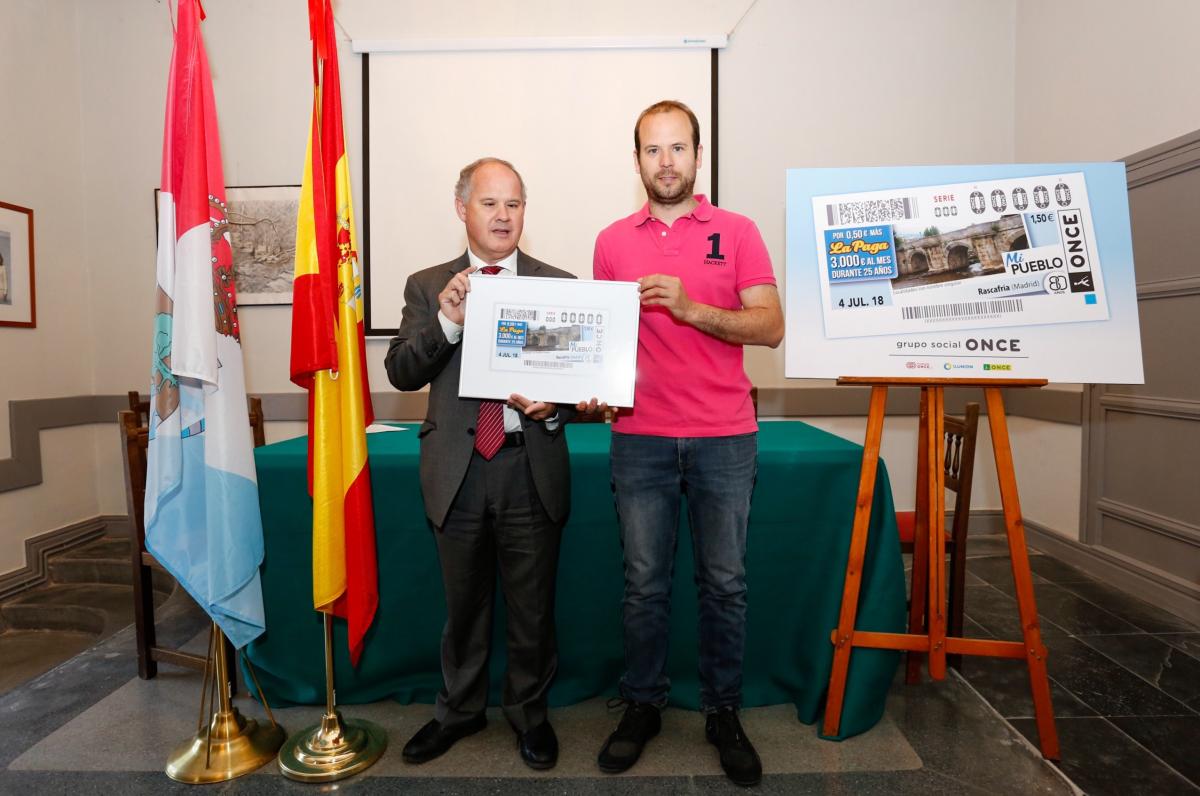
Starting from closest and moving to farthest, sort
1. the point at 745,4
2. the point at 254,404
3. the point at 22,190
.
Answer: the point at 254,404 < the point at 22,190 < the point at 745,4

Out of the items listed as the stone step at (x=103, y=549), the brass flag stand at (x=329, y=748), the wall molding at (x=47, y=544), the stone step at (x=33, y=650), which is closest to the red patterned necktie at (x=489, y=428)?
the brass flag stand at (x=329, y=748)

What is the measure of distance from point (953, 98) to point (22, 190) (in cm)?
544

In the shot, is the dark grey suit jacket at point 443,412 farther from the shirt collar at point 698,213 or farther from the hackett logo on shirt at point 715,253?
the hackett logo on shirt at point 715,253

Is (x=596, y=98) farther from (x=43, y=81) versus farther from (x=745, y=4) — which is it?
(x=43, y=81)

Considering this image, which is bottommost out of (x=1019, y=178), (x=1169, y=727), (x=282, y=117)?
(x=1169, y=727)

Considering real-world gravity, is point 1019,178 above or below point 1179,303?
above

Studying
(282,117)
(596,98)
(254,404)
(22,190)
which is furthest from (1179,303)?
(22,190)

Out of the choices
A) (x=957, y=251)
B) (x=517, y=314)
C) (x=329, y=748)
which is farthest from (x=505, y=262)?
(x=329, y=748)

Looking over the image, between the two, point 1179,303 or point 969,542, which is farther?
point 969,542

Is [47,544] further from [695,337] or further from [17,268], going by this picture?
[695,337]

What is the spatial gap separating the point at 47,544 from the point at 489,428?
3.50 meters

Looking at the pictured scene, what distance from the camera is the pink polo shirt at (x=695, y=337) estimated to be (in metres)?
1.93

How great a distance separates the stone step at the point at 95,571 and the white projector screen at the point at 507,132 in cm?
208

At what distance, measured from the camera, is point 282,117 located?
4.11 metres
